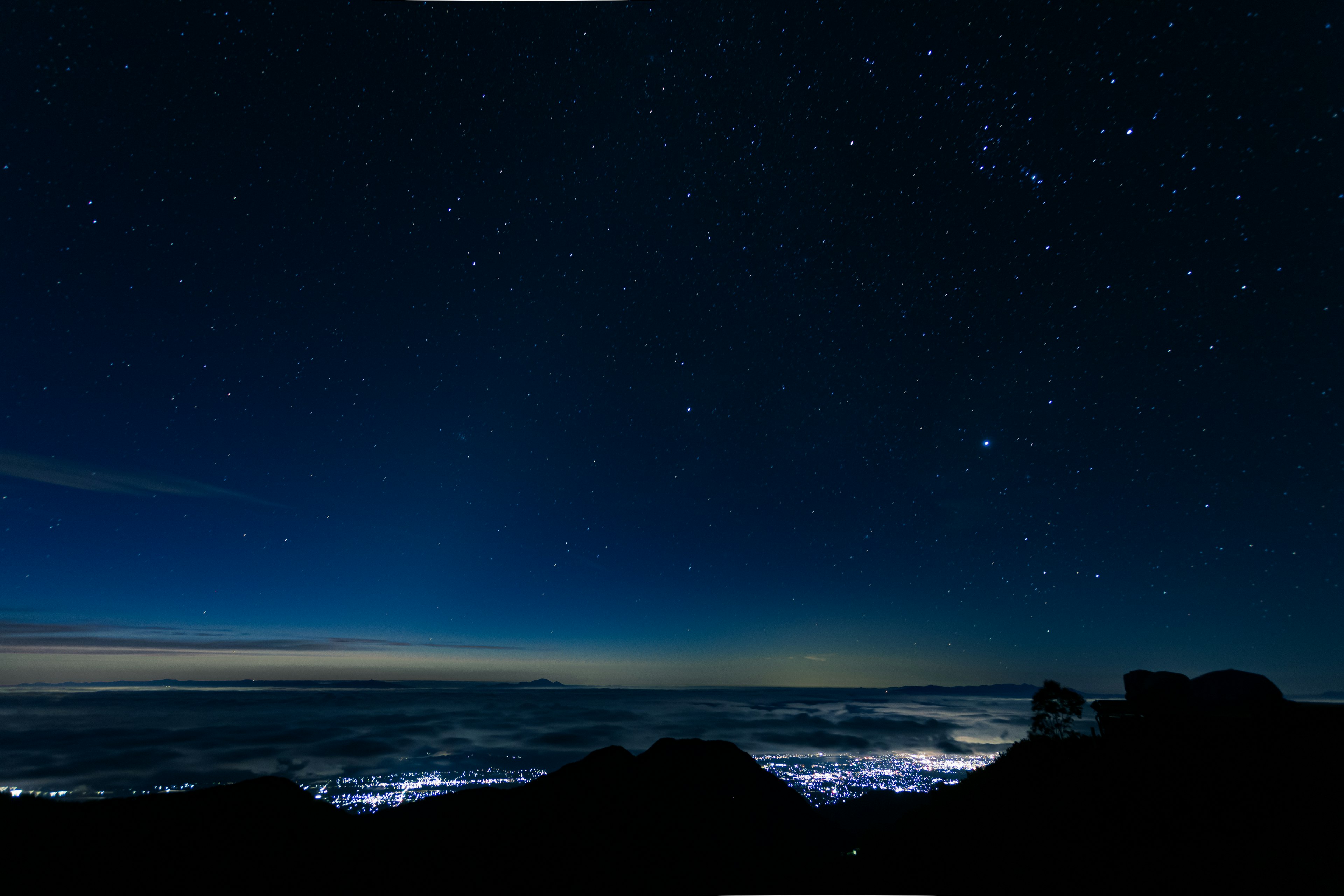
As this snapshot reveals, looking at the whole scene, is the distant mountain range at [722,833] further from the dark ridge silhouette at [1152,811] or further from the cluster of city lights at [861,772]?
the cluster of city lights at [861,772]

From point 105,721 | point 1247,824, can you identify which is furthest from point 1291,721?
point 105,721

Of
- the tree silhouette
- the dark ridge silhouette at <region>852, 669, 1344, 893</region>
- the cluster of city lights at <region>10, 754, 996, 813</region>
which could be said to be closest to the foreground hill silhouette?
the dark ridge silhouette at <region>852, 669, 1344, 893</region>

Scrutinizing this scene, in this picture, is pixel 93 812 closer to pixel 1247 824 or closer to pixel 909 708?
pixel 1247 824

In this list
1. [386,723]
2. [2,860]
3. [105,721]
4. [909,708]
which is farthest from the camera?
[909,708]

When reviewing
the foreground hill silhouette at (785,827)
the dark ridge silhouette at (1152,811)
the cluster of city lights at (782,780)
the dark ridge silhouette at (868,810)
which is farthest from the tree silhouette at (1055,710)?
the cluster of city lights at (782,780)

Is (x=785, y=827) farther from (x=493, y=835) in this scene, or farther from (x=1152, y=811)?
(x=1152, y=811)

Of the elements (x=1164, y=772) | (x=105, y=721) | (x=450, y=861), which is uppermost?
(x=1164, y=772)

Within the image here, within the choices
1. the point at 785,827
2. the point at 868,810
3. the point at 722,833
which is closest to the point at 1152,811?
the point at 722,833
